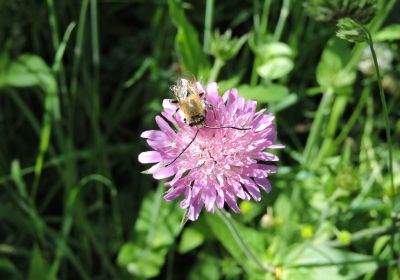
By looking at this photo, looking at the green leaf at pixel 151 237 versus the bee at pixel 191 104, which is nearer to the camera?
the bee at pixel 191 104

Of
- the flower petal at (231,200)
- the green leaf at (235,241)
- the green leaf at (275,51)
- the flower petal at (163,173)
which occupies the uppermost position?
the green leaf at (275,51)

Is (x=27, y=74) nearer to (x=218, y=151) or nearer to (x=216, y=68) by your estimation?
(x=216, y=68)

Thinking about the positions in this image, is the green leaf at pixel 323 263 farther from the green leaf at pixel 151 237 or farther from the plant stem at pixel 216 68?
the plant stem at pixel 216 68

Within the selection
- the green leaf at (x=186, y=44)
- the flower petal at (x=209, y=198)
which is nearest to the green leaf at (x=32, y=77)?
the green leaf at (x=186, y=44)

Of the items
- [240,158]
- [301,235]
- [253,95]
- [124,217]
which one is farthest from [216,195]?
[124,217]

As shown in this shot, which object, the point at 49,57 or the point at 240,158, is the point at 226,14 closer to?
the point at 49,57

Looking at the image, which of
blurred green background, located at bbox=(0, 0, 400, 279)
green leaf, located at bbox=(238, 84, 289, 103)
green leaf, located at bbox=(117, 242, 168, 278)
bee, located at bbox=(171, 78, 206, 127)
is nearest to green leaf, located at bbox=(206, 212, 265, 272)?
blurred green background, located at bbox=(0, 0, 400, 279)
